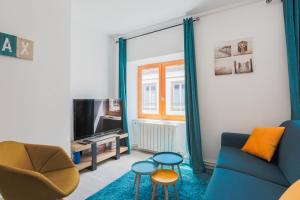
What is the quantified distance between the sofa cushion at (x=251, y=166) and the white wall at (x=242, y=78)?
647 millimetres

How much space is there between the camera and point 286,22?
81.5 inches

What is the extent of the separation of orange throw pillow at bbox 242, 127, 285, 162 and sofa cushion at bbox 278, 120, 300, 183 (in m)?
0.06

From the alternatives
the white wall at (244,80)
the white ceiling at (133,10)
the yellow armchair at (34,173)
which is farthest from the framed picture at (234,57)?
the yellow armchair at (34,173)

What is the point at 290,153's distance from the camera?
1.48m

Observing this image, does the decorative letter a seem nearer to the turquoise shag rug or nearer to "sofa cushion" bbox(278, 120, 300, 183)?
the turquoise shag rug

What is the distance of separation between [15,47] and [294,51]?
10.6 ft

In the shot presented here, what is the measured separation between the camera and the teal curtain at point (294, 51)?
1.99 m

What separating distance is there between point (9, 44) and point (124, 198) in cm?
208

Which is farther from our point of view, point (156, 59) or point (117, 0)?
point (156, 59)

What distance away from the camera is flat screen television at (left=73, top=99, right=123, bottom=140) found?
2.60 meters

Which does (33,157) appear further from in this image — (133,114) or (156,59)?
(156,59)

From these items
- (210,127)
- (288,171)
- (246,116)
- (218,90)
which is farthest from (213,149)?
(288,171)

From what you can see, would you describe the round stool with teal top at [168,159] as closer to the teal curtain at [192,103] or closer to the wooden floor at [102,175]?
the teal curtain at [192,103]

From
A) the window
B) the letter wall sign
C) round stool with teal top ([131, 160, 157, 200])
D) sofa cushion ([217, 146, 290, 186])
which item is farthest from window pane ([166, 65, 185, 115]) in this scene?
the letter wall sign
